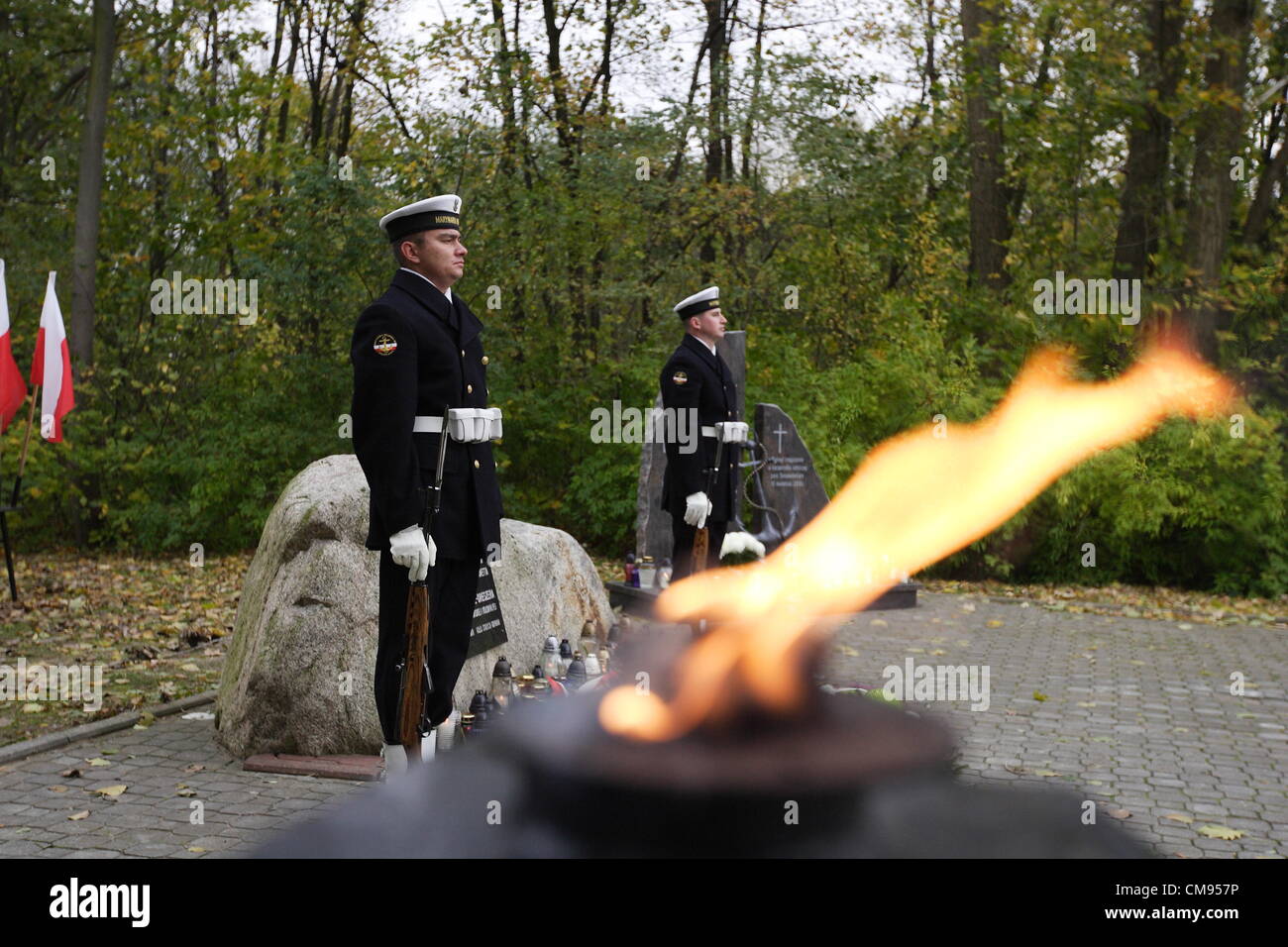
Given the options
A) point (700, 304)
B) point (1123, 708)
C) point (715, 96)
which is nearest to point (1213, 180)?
point (715, 96)

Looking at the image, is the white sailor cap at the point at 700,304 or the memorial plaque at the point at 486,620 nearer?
the memorial plaque at the point at 486,620

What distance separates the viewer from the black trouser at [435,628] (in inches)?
206

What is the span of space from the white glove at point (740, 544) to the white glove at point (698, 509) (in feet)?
5.52

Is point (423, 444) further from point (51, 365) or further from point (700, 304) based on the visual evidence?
point (51, 365)

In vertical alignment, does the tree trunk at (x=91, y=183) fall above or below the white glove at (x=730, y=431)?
above

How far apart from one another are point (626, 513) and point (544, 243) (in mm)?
3837

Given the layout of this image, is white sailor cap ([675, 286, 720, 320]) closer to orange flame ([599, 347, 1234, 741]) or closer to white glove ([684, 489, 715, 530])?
white glove ([684, 489, 715, 530])

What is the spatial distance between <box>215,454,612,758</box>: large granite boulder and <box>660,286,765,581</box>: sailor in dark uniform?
2.33 meters

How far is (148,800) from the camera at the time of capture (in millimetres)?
5949

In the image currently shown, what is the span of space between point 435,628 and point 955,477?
11928mm

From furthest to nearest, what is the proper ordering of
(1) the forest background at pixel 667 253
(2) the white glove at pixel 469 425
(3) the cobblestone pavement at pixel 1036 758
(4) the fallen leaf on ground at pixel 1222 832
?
(1) the forest background at pixel 667 253, (4) the fallen leaf on ground at pixel 1222 832, (3) the cobblestone pavement at pixel 1036 758, (2) the white glove at pixel 469 425

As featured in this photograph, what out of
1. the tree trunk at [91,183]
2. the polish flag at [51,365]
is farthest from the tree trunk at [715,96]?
the polish flag at [51,365]

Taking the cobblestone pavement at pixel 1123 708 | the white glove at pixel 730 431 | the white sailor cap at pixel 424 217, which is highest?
the white sailor cap at pixel 424 217

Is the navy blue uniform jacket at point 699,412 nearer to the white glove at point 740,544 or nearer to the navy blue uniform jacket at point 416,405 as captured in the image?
the white glove at point 740,544
